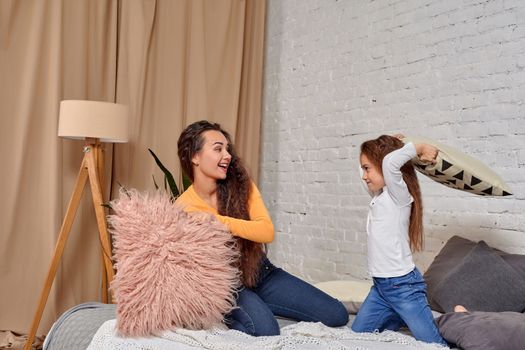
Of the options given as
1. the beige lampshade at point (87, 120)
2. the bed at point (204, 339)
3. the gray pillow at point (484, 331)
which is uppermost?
the beige lampshade at point (87, 120)

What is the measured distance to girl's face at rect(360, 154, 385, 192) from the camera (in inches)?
91.2

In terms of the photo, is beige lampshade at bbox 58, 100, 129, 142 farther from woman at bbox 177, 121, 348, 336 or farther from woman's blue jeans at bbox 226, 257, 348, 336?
woman's blue jeans at bbox 226, 257, 348, 336

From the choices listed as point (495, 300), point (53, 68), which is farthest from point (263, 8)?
point (495, 300)

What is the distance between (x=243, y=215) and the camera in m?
2.43

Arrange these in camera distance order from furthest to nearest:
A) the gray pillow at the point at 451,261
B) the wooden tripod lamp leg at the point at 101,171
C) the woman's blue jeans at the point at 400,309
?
the wooden tripod lamp leg at the point at 101,171, the gray pillow at the point at 451,261, the woman's blue jeans at the point at 400,309

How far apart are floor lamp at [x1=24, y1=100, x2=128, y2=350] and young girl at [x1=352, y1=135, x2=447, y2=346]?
157 cm

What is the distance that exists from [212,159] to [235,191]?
16 cm

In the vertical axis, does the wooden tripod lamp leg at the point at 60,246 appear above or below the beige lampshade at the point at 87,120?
below

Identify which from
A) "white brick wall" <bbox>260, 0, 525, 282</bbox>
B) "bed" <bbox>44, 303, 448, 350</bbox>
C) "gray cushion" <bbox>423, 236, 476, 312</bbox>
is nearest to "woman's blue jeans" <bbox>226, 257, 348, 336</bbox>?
"bed" <bbox>44, 303, 448, 350</bbox>

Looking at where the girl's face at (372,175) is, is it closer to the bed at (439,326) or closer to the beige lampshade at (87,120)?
the bed at (439,326)

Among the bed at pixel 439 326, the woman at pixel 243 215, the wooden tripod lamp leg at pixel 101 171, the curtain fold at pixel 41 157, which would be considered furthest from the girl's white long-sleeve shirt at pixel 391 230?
the curtain fold at pixel 41 157

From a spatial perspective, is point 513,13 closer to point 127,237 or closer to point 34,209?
point 127,237

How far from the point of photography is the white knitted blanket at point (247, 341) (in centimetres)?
191

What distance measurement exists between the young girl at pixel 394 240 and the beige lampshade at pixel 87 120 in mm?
1564
